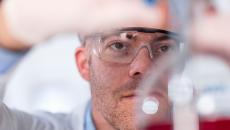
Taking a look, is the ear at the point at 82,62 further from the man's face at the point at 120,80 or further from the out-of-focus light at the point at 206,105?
the out-of-focus light at the point at 206,105

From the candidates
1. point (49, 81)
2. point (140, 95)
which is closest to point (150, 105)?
point (140, 95)

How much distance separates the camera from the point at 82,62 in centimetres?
51

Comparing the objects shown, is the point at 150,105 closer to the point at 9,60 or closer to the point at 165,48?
the point at 165,48

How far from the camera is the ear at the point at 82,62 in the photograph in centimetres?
51

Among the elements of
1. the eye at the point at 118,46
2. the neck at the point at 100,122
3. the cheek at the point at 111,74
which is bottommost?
the neck at the point at 100,122

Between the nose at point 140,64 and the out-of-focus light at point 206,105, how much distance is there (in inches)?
2.6

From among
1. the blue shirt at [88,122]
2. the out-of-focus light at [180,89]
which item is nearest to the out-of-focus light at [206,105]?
the out-of-focus light at [180,89]

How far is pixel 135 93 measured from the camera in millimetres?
487

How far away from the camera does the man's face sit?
0.49 metres

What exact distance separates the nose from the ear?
0.17ft

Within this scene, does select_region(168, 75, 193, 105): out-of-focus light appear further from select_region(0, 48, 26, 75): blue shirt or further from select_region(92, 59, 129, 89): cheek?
select_region(0, 48, 26, 75): blue shirt

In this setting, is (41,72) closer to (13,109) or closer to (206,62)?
(13,109)

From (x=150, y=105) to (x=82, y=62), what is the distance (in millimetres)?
91

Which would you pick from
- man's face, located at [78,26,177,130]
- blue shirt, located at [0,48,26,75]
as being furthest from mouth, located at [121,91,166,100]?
blue shirt, located at [0,48,26,75]
